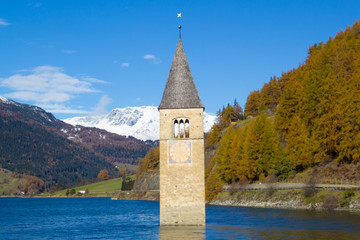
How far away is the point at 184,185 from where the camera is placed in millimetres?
41719

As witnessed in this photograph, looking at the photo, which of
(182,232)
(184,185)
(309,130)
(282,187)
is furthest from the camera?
(309,130)

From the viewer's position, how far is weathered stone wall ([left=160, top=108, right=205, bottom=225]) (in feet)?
136

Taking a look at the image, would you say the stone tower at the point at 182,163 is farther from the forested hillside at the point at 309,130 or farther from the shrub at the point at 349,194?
the forested hillside at the point at 309,130

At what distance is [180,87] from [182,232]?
14.6m

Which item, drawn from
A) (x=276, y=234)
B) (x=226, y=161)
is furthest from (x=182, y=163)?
(x=226, y=161)

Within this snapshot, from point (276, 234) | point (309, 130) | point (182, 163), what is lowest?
point (276, 234)

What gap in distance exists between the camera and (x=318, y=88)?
255ft

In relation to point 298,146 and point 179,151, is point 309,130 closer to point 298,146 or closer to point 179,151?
point 298,146

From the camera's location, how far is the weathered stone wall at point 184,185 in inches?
1635

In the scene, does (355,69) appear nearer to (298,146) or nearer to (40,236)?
(298,146)

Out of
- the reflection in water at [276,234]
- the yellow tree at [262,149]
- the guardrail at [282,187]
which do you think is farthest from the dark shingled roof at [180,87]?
the yellow tree at [262,149]

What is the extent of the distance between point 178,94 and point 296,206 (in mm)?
35912

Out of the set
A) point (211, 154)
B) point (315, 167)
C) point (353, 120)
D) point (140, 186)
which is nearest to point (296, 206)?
point (315, 167)

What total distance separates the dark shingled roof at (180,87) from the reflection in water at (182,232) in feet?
39.1
